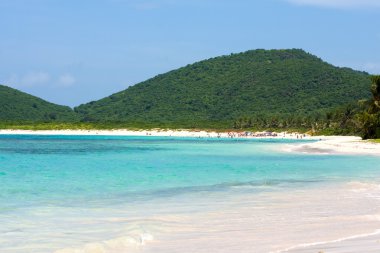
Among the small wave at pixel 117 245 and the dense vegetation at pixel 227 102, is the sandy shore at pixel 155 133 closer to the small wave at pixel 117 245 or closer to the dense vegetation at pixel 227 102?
the dense vegetation at pixel 227 102

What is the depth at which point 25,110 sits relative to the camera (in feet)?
593

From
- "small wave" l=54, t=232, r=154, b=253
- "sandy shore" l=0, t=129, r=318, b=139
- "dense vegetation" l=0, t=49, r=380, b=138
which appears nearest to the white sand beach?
"sandy shore" l=0, t=129, r=318, b=139

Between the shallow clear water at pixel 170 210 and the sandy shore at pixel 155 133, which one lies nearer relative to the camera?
the shallow clear water at pixel 170 210

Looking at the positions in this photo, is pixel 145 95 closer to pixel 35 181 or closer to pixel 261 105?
pixel 261 105

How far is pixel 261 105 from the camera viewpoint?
163875mm

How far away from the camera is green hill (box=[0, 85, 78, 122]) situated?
572 feet

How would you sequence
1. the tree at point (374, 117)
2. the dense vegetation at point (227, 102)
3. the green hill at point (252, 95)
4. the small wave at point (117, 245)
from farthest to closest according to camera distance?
the green hill at point (252, 95) → the dense vegetation at point (227, 102) → the tree at point (374, 117) → the small wave at point (117, 245)

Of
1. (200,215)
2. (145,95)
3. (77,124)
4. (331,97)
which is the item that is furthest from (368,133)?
(145,95)

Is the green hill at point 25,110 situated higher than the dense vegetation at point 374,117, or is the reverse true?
the green hill at point 25,110

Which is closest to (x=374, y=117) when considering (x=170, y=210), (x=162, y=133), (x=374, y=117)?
(x=374, y=117)

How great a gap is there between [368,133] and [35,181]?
46668mm

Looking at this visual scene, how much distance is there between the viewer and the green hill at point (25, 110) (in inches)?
6860

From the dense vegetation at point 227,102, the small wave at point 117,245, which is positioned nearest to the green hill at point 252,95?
the dense vegetation at point 227,102

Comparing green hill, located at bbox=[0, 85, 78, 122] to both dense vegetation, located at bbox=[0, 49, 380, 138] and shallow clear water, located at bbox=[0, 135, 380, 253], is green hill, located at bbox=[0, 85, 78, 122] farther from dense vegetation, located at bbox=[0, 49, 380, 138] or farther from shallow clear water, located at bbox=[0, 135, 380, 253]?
shallow clear water, located at bbox=[0, 135, 380, 253]
